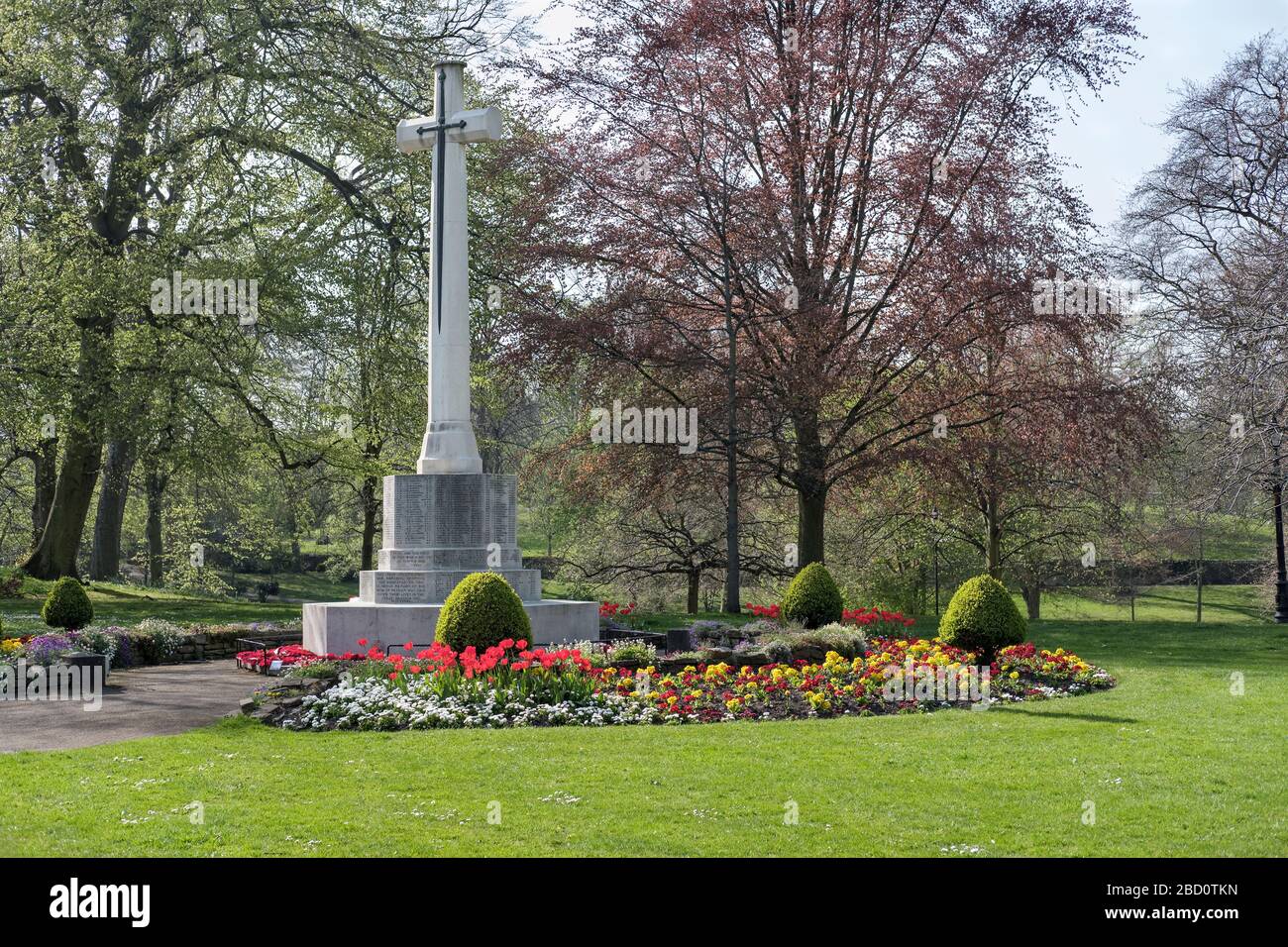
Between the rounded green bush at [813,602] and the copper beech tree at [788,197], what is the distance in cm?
310

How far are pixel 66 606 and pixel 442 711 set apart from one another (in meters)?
9.16

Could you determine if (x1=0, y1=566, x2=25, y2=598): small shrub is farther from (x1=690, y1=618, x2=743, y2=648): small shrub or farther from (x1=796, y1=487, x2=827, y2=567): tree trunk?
(x1=796, y1=487, x2=827, y2=567): tree trunk

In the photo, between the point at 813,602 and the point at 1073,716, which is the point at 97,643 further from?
the point at 1073,716

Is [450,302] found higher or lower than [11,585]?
higher

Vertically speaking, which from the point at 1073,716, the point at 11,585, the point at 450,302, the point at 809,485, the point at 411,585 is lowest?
the point at 1073,716

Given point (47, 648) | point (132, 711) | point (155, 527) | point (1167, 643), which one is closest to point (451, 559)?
point (47, 648)

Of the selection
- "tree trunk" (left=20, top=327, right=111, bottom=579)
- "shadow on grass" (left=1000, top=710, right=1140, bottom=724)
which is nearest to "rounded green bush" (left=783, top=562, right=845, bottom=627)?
"shadow on grass" (left=1000, top=710, right=1140, bottom=724)

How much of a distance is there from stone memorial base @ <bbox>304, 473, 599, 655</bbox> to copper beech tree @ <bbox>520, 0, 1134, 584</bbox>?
17.3ft

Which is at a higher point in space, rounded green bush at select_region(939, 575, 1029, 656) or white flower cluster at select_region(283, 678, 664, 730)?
rounded green bush at select_region(939, 575, 1029, 656)

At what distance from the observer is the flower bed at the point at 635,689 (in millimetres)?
11008

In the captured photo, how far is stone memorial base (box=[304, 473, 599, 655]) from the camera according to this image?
51.5 ft

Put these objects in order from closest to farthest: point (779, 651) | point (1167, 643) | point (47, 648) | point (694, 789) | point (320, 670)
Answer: point (694, 789), point (320, 670), point (47, 648), point (779, 651), point (1167, 643)

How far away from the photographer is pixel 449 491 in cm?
1648

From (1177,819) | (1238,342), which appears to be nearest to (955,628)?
(1238,342)
